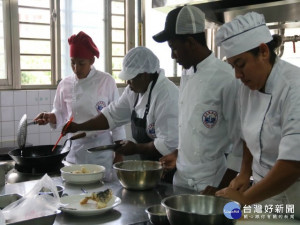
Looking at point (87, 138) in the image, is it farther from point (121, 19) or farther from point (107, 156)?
point (121, 19)

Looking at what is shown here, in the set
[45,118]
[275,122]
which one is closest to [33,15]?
[45,118]

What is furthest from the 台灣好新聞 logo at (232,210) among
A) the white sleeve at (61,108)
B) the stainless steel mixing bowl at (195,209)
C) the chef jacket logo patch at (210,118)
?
the white sleeve at (61,108)

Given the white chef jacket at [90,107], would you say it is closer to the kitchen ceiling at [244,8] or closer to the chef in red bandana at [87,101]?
the chef in red bandana at [87,101]

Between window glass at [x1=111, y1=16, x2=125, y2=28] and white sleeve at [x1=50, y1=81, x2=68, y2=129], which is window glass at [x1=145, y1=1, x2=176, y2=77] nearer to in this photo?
window glass at [x1=111, y1=16, x2=125, y2=28]

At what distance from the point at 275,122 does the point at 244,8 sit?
518 mm

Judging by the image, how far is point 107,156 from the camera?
2.62 metres

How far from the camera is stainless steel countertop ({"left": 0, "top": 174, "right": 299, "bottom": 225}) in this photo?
1268mm

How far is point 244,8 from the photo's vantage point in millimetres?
1510

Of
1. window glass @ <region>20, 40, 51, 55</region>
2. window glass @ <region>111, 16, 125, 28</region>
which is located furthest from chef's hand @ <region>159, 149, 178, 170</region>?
window glass @ <region>111, 16, 125, 28</region>

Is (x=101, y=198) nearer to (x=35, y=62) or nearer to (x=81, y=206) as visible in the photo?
(x=81, y=206)

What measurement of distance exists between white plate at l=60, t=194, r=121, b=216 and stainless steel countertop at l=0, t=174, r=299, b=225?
2 cm

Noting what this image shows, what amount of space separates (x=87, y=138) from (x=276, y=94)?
157cm

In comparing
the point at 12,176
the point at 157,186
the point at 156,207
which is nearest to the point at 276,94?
the point at 156,207

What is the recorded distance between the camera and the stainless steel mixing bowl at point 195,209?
105cm
